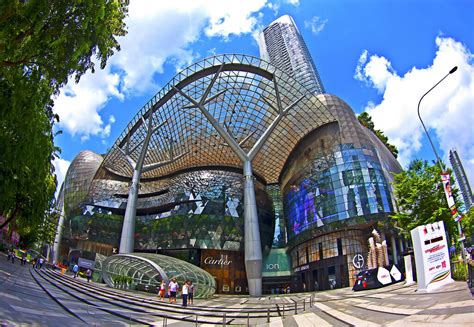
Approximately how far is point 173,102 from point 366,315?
1737 inches

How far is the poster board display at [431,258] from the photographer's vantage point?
47.8 feet

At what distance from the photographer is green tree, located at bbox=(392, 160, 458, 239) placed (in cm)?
2439

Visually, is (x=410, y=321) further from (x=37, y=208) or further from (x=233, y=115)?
(x=233, y=115)

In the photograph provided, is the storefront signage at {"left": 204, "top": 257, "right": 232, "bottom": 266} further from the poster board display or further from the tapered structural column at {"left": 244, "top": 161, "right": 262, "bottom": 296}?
the poster board display

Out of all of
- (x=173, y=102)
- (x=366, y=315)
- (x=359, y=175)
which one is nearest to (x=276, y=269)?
(x=359, y=175)

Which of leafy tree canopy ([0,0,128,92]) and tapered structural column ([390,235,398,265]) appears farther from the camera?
tapered structural column ([390,235,398,265])

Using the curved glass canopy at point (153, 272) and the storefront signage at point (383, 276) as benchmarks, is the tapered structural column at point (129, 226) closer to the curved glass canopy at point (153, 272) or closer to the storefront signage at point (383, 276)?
the curved glass canopy at point (153, 272)

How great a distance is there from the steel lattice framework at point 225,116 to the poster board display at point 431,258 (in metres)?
27.9

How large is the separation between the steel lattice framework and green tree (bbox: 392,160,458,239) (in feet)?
64.0

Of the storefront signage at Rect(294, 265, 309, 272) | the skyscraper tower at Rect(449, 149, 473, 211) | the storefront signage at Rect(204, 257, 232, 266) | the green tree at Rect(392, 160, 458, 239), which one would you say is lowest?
the storefront signage at Rect(294, 265, 309, 272)

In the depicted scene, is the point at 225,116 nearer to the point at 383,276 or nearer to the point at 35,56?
the point at 383,276

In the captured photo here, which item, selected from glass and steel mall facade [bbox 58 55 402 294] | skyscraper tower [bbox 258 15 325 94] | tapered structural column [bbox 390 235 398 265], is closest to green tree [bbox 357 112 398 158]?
glass and steel mall facade [bbox 58 55 402 294]

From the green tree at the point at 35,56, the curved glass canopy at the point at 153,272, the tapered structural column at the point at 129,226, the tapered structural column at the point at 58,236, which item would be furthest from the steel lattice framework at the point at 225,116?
the green tree at the point at 35,56

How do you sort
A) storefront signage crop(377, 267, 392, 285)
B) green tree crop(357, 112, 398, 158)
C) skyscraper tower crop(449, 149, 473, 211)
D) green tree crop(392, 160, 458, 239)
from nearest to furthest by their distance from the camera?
storefront signage crop(377, 267, 392, 285) < green tree crop(392, 160, 458, 239) < green tree crop(357, 112, 398, 158) < skyscraper tower crop(449, 149, 473, 211)
